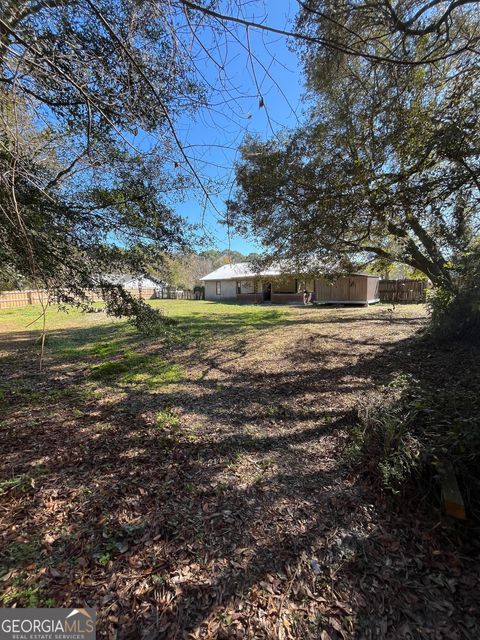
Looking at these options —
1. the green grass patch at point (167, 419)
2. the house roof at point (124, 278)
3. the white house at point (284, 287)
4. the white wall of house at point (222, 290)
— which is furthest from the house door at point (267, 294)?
the green grass patch at point (167, 419)

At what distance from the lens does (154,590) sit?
1.64 metres

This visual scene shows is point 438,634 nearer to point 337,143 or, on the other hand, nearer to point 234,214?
point 337,143

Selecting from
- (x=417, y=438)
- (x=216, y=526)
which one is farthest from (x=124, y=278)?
(x=417, y=438)

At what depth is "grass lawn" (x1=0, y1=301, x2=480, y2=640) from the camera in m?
1.55

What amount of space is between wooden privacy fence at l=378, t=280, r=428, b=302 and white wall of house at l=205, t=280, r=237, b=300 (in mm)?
12513

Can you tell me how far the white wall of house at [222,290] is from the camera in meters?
27.5

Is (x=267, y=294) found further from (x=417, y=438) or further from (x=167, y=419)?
(x=417, y=438)

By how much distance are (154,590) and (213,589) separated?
0.33 metres

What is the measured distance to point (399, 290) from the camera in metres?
19.8

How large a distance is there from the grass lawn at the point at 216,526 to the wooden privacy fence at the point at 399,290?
55.4 ft
